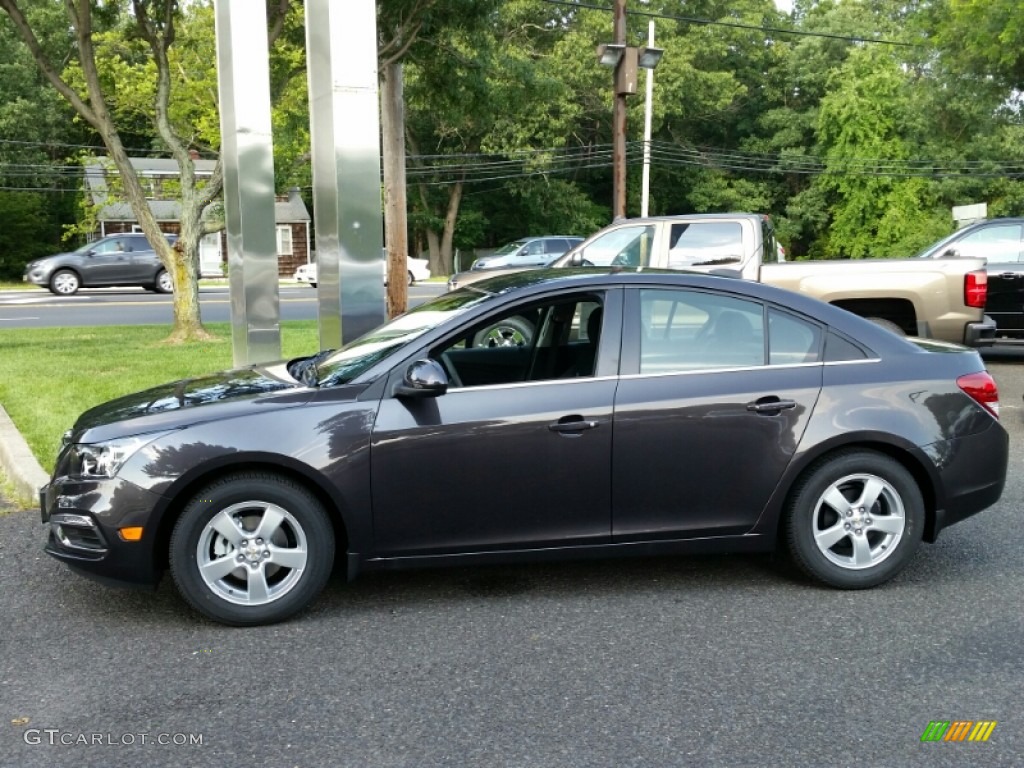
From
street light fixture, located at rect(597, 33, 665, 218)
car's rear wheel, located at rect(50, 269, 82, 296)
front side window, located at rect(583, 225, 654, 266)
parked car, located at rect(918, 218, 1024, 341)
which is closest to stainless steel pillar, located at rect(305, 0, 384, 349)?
front side window, located at rect(583, 225, 654, 266)

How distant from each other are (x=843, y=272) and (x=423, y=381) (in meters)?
7.82

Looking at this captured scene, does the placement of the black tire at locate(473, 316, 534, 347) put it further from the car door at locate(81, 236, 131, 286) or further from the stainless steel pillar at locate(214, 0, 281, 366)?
the car door at locate(81, 236, 131, 286)

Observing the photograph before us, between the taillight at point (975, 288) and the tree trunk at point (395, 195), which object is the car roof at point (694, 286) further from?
the tree trunk at point (395, 195)

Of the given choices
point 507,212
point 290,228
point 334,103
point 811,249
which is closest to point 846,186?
point 811,249

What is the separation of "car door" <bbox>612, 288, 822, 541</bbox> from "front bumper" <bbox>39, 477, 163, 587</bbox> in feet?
6.78

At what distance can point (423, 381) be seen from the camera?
448cm

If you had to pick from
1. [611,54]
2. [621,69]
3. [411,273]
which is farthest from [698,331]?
[411,273]

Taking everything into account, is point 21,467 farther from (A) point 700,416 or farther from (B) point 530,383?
(A) point 700,416

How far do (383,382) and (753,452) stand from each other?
1.76 m

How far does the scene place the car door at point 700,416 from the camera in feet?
15.6

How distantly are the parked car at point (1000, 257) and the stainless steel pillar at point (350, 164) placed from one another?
7396mm

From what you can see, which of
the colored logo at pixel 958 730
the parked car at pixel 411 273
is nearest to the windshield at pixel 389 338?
the colored logo at pixel 958 730

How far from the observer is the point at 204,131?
95.0ft

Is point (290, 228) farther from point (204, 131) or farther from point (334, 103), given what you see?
point (334, 103)
